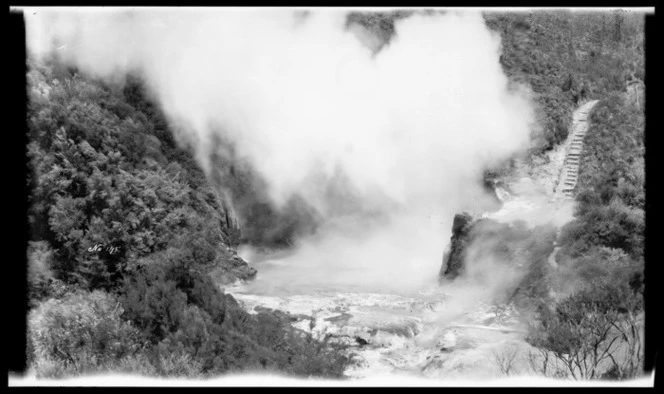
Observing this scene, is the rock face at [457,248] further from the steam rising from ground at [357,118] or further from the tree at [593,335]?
the tree at [593,335]

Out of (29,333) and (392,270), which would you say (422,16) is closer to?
(392,270)

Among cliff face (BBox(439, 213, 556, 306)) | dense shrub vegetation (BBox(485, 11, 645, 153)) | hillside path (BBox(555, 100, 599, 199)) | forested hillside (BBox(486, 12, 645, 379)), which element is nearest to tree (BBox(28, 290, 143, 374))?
forested hillside (BBox(486, 12, 645, 379))

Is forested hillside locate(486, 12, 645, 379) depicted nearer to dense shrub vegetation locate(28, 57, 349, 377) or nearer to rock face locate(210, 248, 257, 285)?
dense shrub vegetation locate(28, 57, 349, 377)

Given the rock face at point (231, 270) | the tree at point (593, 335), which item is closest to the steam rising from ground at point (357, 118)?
the rock face at point (231, 270)

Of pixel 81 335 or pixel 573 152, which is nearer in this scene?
pixel 81 335

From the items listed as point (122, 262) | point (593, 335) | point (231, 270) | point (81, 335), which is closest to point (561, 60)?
point (231, 270)

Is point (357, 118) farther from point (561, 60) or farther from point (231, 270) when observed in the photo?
point (561, 60)
